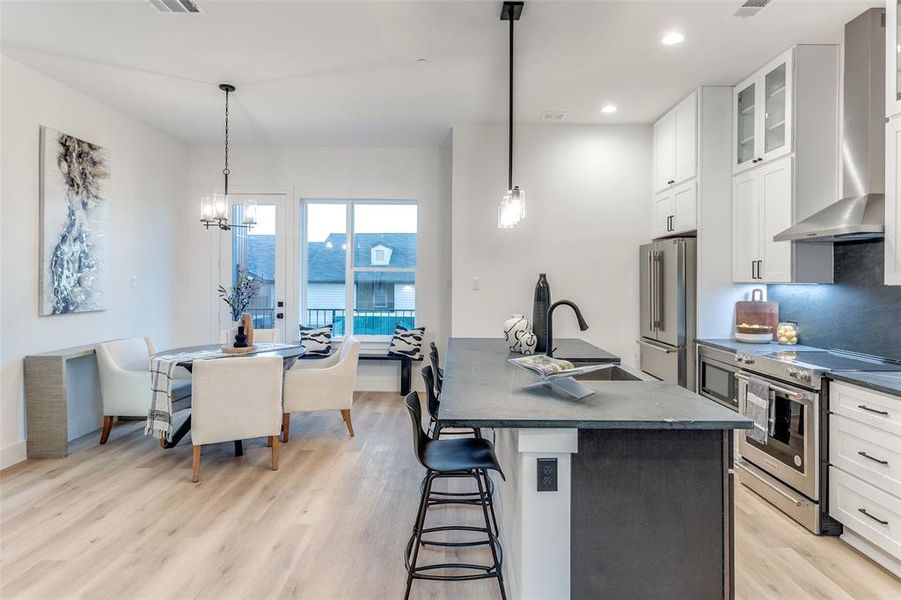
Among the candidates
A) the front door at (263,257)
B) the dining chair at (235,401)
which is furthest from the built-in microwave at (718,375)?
the front door at (263,257)

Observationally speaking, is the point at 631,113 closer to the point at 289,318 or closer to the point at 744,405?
the point at 744,405

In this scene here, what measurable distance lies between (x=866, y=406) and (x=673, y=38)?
2351 millimetres

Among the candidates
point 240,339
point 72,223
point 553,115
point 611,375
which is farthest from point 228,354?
point 553,115

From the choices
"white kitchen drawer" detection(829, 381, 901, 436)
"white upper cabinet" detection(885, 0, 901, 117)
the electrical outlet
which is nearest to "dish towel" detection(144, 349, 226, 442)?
the electrical outlet

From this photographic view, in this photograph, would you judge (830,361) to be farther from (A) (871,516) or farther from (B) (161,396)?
(B) (161,396)

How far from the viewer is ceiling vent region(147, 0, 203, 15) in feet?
9.04

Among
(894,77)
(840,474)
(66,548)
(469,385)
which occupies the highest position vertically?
(894,77)

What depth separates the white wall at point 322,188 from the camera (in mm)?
5855

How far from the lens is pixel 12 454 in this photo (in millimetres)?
3609

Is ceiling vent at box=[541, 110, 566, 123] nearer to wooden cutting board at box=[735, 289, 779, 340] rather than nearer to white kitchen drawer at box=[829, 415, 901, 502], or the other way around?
wooden cutting board at box=[735, 289, 779, 340]

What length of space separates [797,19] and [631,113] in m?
1.71

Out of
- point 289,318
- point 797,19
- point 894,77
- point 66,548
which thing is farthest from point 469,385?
point 289,318

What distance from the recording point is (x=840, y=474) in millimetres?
2551

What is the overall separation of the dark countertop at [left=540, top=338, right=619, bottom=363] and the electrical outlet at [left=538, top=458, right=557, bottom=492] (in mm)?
1244
